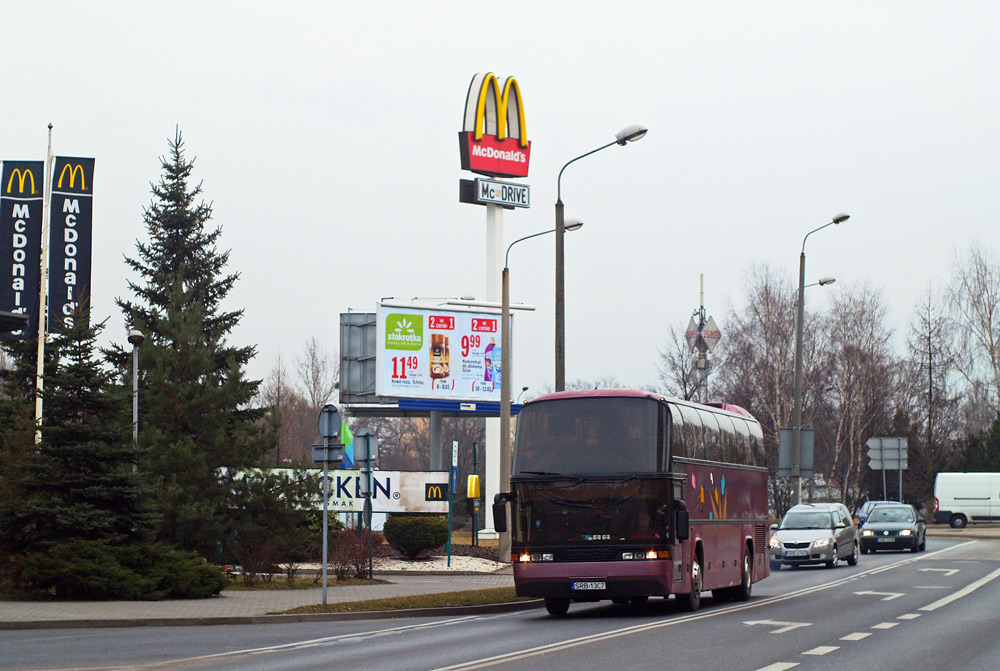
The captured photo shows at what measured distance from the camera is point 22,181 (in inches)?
1282

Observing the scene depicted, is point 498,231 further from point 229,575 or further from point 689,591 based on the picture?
point 689,591

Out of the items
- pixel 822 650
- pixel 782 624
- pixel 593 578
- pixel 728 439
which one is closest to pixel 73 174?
pixel 728 439

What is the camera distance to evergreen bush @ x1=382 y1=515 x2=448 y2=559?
33000mm

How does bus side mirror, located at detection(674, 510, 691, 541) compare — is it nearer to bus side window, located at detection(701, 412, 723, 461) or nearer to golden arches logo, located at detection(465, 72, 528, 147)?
bus side window, located at detection(701, 412, 723, 461)

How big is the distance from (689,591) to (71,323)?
11267mm

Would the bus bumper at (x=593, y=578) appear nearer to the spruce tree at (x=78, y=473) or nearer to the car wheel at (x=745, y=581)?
the car wheel at (x=745, y=581)

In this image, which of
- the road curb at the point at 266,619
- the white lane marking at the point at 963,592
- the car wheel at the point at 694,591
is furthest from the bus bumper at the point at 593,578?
the white lane marking at the point at 963,592

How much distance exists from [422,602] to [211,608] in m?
3.37

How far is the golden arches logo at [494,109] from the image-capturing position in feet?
172

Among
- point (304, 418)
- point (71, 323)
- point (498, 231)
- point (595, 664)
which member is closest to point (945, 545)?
point (498, 231)

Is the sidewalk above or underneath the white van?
underneath

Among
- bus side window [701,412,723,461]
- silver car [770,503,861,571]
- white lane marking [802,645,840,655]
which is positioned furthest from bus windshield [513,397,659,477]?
silver car [770,503,861,571]

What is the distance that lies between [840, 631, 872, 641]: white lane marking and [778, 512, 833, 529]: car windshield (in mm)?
18559

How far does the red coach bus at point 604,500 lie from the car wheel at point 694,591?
0.6 inches
